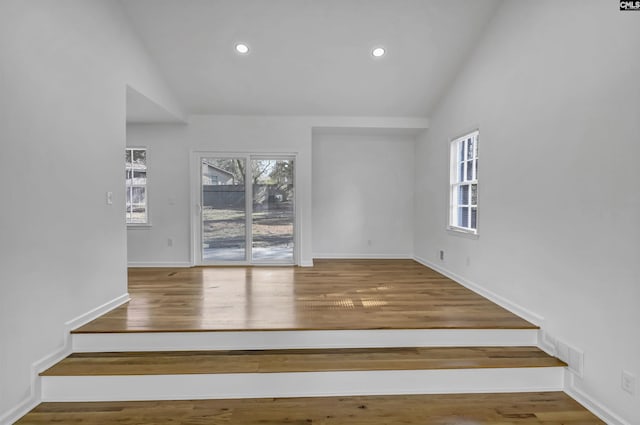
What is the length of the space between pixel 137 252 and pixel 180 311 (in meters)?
2.76

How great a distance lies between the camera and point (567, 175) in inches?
98.3

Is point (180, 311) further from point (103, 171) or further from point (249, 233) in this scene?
point (249, 233)

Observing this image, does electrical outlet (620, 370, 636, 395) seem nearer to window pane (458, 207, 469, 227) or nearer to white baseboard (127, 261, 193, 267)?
window pane (458, 207, 469, 227)

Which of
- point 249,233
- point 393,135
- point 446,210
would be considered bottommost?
point 249,233

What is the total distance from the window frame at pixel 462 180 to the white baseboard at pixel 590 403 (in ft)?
5.76

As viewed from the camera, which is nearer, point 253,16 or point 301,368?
point 301,368

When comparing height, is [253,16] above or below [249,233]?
above

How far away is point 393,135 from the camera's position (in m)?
5.96

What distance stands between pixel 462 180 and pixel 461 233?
0.76m

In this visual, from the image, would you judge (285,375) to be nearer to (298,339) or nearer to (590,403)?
(298,339)

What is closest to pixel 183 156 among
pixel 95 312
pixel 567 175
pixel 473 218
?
pixel 95 312

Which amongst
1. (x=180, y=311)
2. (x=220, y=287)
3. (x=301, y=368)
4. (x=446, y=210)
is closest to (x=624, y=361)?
(x=301, y=368)

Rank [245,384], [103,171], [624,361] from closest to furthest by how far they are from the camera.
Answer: [624,361]
[245,384]
[103,171]

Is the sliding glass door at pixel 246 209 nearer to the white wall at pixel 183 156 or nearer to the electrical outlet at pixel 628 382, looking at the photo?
the white wall at pixel 183 156
